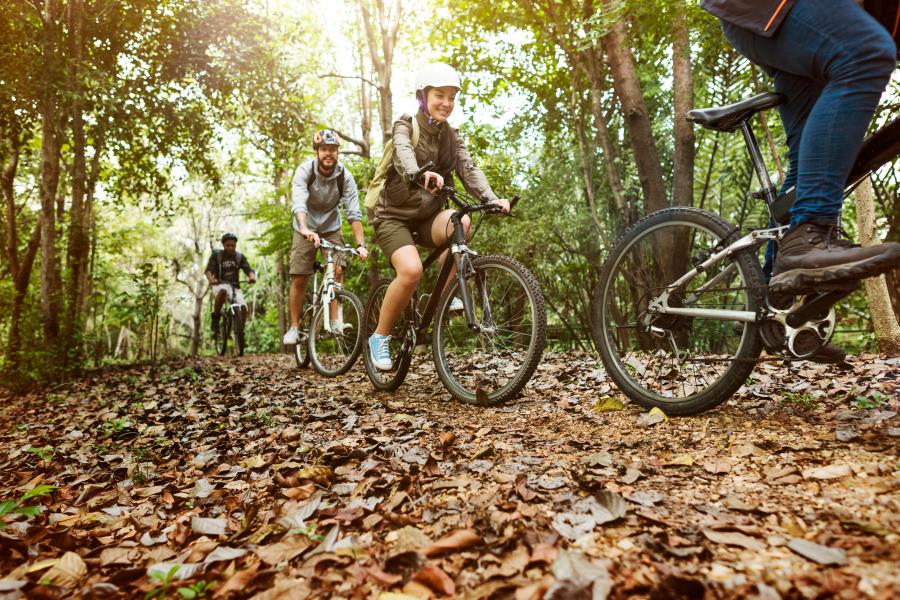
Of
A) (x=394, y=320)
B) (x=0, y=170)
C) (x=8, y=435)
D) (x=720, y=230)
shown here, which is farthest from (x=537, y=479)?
(x=0, y=170)

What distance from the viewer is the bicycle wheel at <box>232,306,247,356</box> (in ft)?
31.5

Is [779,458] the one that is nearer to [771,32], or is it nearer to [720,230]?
[720,230]

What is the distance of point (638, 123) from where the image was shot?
20.3 feet

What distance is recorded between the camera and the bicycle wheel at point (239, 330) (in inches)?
378

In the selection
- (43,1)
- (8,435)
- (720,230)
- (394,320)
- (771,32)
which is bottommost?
(8,435)

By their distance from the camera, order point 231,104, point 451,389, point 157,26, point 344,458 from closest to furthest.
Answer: point 344,458 < point 451,389 < point 157,26 < point 231,104

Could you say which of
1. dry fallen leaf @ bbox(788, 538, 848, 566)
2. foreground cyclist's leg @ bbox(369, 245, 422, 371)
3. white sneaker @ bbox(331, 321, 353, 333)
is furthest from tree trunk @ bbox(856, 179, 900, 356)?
white sneaker @ bbox(331, 321, 353, 333)

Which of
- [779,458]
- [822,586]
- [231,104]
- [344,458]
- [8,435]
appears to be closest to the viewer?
[822,586]

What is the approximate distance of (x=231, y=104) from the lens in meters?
8.78

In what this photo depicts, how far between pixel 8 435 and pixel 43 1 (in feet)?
19.8

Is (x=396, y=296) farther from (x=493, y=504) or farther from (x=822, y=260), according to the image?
(x=822, y=260)

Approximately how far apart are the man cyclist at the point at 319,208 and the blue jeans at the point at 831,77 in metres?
4.09

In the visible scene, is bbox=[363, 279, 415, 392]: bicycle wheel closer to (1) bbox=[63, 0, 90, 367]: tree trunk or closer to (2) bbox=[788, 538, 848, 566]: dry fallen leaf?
(2) bbox=[788, 538, 848, 566]: dry fallen leaf

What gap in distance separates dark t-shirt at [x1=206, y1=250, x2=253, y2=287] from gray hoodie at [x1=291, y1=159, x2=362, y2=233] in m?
4.61
